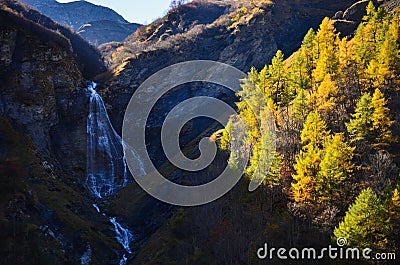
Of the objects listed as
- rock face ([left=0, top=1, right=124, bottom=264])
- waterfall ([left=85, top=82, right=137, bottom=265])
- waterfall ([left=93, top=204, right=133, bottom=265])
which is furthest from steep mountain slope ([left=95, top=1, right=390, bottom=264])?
rock face ([left=0, top=1, right=124, bottom=264])

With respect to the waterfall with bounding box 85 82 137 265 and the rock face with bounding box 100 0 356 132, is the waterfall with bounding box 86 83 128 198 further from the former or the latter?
the rock face with bounding box 100 0 356 132

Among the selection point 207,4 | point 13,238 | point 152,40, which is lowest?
point 13,238

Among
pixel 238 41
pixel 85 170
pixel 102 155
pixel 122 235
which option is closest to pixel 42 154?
pixel 85 170

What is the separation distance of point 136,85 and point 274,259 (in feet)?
168

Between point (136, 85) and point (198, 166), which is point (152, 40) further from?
point (198, 166)

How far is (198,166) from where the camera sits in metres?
54.4

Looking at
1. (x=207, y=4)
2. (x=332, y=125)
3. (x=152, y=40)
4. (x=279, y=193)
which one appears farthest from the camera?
(x=207, y=4)

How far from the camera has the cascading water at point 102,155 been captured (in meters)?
54.9

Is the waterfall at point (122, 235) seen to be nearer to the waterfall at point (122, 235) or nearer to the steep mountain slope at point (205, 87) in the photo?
the waterfall at point (122, 235)

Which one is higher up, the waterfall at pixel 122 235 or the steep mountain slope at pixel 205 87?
the steep mountain slope at pixel 205 87

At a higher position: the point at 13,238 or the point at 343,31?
the point at 343,31

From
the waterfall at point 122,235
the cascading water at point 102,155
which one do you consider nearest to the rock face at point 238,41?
the cascading water at point 102,155

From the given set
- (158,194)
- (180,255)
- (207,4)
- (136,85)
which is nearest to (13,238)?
(180,255)

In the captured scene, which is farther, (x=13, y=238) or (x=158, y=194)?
(x=158, y=194)
